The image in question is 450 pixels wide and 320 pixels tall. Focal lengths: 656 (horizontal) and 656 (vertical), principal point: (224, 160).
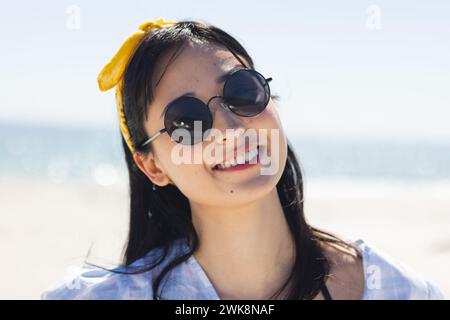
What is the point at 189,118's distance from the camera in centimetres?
289

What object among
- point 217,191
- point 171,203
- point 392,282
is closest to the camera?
point 217,191

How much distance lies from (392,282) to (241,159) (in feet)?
2.91

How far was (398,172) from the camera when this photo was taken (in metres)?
34.9

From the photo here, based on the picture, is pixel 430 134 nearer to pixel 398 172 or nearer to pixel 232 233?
pixel 398 172

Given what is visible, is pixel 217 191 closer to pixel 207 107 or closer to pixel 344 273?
pixel 207 107

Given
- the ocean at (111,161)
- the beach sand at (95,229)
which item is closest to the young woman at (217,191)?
the beach sand at (95,229)

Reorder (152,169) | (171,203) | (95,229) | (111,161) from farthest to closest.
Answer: (111,161)
(95,229)
(171,203)
(152,169)

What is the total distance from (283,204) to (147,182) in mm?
722

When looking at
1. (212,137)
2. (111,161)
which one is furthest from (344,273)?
(111,161)

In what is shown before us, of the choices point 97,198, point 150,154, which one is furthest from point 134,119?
point 97,198

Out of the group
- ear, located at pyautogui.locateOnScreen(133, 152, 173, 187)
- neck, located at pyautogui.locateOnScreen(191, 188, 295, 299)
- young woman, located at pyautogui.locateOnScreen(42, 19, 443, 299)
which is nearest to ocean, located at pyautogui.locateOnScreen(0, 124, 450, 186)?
ear, located at pyautogui.locateOnScreen(133, 152, 173, 187)

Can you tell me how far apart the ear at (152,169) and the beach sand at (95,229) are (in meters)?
2.34

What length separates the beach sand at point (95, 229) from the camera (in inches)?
342

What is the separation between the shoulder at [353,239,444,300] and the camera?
9.62 ft
